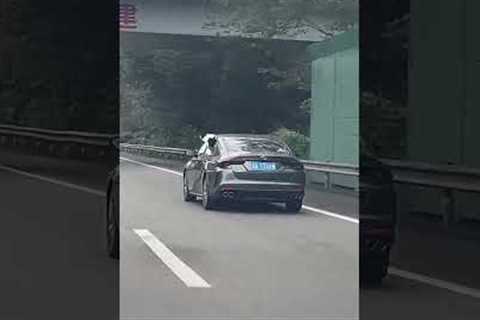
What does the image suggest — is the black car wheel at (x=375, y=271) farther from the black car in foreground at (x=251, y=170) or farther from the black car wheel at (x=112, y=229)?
the black car wheel at (x=112, y=229)

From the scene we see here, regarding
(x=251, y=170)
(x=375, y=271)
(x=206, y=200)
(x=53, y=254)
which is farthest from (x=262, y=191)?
(x=53, y=254)

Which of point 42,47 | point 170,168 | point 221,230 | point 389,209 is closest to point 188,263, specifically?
point 221,230

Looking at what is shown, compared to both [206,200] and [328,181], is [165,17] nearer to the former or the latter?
[206,200]

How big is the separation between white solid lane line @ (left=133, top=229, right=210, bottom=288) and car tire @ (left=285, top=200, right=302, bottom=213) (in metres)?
0.32

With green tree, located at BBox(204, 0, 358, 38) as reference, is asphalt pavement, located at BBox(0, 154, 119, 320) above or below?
below

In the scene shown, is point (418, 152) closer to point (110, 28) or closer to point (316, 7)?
point (316, 7)

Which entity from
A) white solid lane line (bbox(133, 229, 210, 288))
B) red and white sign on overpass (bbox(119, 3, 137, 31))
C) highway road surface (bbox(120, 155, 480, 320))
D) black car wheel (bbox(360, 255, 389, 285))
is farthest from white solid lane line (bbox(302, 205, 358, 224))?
red and white sign on overpass (bbox(119, 3, 137, 31))

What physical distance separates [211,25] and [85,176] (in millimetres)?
594

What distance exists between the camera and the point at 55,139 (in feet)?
8.24

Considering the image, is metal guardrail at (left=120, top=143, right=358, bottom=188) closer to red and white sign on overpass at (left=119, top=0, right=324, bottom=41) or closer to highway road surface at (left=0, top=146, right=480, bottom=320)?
highway road surface at (left=0, top=146, right=480, bottom=320)

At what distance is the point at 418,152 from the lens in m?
2.40

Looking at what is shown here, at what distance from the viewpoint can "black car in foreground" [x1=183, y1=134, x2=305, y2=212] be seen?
7.51 feet

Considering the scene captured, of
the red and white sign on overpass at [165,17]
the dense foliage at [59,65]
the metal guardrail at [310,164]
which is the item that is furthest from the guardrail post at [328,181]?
the dense foliage at [59,65]

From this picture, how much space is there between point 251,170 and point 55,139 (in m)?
0.64
